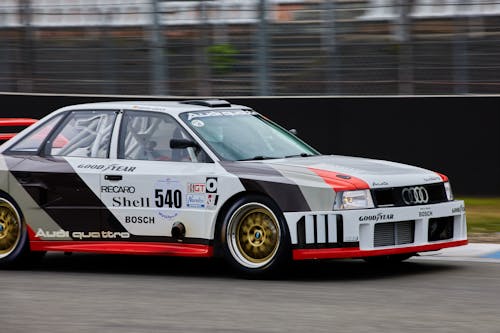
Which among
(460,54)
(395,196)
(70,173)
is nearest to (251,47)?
(460,54)

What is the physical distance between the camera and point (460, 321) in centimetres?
737

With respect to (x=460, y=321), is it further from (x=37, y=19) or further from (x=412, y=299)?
(x=37, y=19)

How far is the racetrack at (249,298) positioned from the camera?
24.2 feet

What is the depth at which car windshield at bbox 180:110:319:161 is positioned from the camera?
9.83m

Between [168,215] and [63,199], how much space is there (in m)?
1.06

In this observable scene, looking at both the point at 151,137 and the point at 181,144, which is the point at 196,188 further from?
the point at 151,137

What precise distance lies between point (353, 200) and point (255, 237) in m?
0.82

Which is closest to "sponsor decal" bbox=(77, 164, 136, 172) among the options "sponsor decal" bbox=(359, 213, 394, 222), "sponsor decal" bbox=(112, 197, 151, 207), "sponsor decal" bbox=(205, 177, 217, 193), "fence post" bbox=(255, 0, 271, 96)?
"sponsor decal" bbox=(112, 197, 151, 207)

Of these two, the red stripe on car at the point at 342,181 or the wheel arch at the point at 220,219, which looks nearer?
the red stripe on car at the point at 342,181

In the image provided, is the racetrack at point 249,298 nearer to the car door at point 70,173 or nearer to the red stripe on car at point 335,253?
the red stripe on car at point 335,253

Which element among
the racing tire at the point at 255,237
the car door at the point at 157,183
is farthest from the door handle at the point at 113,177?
the racing tire at the point at 255,237

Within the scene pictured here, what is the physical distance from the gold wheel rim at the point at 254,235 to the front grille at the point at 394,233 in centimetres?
76

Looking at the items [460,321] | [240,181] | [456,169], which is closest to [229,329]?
[460,321]

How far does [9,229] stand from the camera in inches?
411
